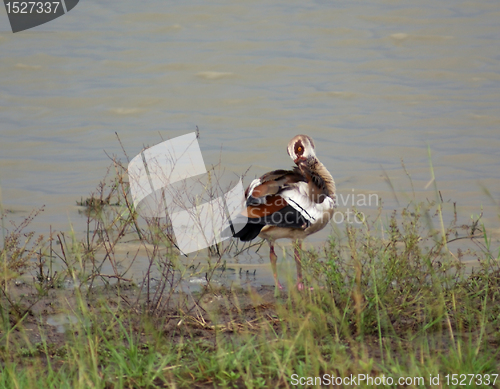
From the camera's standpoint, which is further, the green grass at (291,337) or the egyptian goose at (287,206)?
the egyptian goose at (287,206)

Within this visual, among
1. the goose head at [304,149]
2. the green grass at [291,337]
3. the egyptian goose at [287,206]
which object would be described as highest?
the goose head at [304,149]

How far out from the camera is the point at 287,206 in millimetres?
5605

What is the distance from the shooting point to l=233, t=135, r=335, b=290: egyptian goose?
18.2 feet

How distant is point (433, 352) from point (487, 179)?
5.77 metres

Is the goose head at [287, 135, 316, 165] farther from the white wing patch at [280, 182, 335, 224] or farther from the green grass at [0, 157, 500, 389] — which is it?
the green grass at [0, 157, 500, 389]

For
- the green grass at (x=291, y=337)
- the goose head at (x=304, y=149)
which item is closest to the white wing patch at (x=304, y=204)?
the goose head at (x=304, y=149)

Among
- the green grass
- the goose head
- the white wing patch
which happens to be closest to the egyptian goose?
the white wing patch

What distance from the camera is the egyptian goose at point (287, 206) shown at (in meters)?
5.56

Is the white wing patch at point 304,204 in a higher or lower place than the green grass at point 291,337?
higher

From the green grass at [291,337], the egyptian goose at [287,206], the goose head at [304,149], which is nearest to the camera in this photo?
the green grass at [291,337]

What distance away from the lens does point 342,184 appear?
29.0 ft

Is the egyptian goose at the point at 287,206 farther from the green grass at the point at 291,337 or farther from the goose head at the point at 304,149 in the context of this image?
the green grass at the point at 291,337

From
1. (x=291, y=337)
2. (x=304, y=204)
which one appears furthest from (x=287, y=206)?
(x=291, y=337)

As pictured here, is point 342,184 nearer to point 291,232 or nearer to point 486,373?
point 291,232
